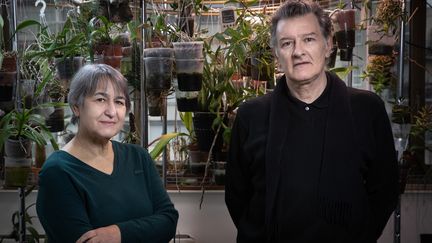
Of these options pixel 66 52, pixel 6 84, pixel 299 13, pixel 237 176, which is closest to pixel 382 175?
pixel 237 176

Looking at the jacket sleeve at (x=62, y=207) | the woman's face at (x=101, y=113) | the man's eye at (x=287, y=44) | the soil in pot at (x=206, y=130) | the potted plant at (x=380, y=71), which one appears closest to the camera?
the jacket sleeve at (x=62, y=207)

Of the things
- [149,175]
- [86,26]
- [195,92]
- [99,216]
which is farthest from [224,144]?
[99,216]

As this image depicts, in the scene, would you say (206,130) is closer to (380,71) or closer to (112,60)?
(112,60)

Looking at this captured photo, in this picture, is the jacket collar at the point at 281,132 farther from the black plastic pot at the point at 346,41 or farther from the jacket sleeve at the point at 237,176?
the black plastic pot at the point at 346,41

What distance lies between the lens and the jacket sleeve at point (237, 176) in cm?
212

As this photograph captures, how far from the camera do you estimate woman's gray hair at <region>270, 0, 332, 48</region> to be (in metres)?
1.99

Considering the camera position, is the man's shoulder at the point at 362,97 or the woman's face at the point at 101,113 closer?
the woman's face at the point at 101,113

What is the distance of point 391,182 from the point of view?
207 centimetres

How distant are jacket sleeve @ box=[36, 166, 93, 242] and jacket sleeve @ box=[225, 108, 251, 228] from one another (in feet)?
1.93

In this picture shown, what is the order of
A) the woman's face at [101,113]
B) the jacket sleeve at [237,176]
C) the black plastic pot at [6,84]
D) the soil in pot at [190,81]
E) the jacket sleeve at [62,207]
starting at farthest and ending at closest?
the soil in pot at [190,81]
the black plastic pot at [6,84]
the jacket sleeve at [237,176]
the woman's face at [101,113]
the jacket sleeve at [62,207]

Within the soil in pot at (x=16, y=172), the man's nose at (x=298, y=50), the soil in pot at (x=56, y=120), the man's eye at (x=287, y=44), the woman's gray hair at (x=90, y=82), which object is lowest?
the soil in pot at (x=16, y=172)

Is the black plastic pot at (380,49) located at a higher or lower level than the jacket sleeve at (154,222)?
higher

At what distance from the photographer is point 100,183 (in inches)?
72.1

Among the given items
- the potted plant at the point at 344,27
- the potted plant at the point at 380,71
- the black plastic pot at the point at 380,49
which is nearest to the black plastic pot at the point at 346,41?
the potted plant at the point at 344,27
